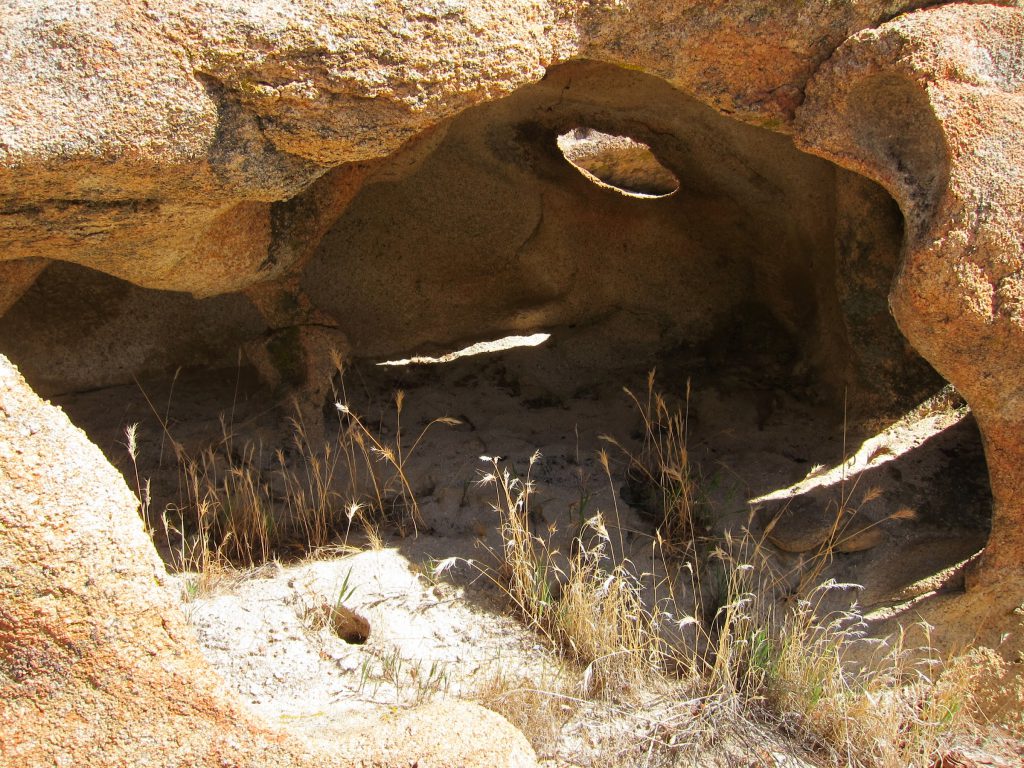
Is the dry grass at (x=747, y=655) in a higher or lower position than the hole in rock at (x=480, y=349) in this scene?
lower

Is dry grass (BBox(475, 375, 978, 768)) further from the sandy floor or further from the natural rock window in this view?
the natural rock window

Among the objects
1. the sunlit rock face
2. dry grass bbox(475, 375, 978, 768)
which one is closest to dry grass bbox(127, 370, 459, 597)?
the sunlit rock face

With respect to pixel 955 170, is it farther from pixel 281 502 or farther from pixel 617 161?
pixel 617 161

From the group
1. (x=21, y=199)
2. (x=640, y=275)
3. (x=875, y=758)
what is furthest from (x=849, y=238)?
(x=21, y=199)

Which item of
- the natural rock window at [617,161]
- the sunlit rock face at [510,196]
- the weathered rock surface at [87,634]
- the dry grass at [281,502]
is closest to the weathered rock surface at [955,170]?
the sunlit rock face at [510,196]

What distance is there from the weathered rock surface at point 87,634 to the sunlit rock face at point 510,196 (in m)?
0.01

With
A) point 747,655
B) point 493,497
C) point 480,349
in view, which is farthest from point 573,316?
point 747,655

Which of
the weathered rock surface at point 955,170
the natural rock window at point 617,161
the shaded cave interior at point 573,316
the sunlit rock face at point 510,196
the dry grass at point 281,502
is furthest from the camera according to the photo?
the natural rock window at point 617,161

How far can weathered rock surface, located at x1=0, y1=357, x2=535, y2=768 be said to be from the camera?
1521 mm

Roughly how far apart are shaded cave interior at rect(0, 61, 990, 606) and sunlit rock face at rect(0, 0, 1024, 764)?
0.04ft

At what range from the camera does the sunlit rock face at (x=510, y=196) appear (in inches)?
69.4

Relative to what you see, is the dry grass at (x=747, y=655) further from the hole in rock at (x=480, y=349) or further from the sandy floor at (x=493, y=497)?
the hole in rock at (x=480, y=349)

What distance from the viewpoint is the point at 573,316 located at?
3.82 m

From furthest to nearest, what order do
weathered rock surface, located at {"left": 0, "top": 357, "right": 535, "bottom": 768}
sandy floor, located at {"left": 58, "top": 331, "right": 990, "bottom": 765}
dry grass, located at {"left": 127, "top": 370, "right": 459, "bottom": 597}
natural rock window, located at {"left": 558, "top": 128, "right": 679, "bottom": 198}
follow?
natural rock window, located at {"left": 558, "top": 128, "right": 679, "bottom": 198}
dry grass, located at {"left": 127, "top": 370, "right": 459, "bottom": 597}
sandy floor, located at {"left": 58, "top": 331, "right": 990, "bottom": 765}
weathered rock surface, located at {"left": 0, "top": 357, "right": 535, "bottom": 768}
